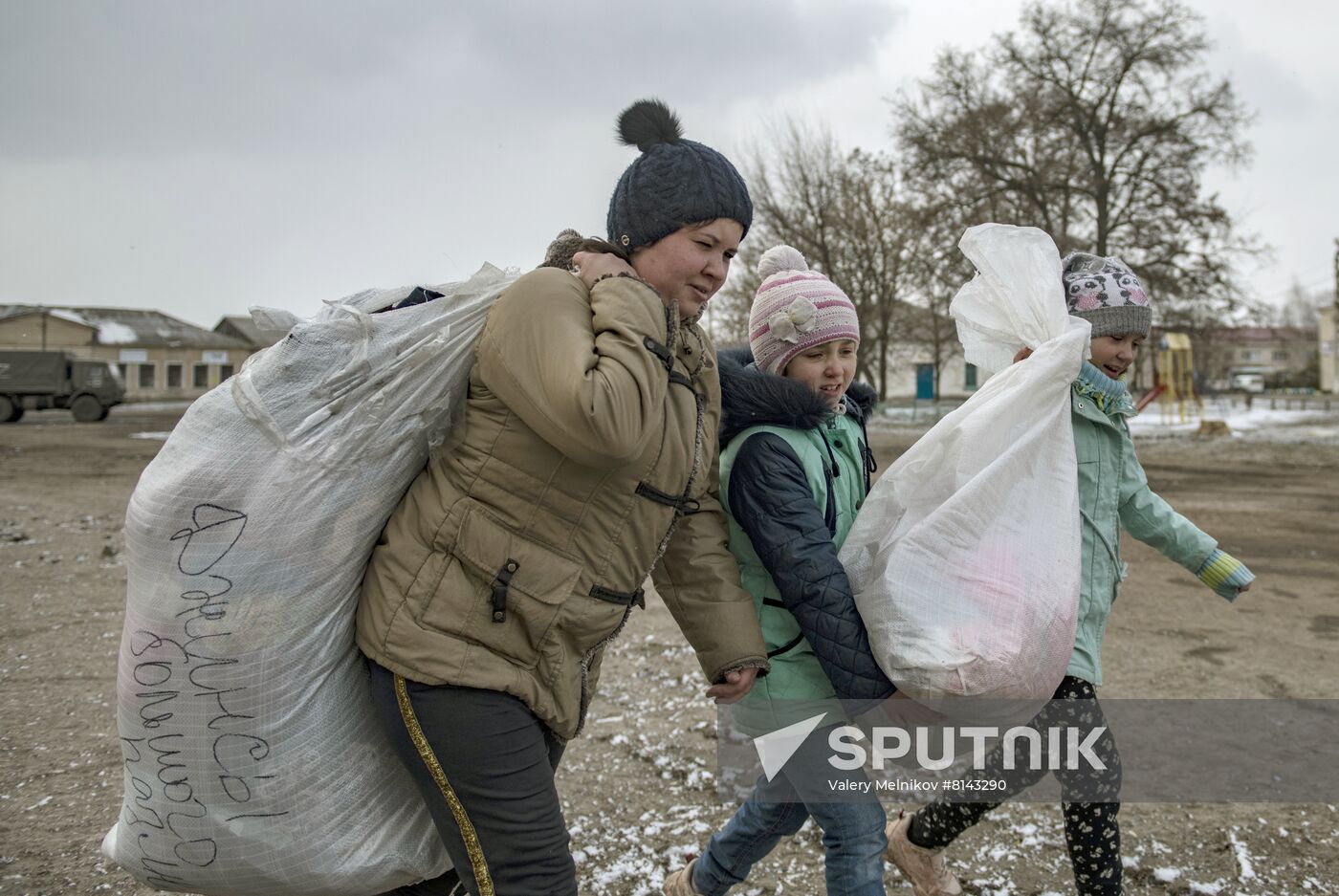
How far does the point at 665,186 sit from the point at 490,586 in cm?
77

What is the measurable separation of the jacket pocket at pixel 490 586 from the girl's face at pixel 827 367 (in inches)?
34.7

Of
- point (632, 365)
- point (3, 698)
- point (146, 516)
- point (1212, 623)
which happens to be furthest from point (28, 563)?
point (1212, 623)

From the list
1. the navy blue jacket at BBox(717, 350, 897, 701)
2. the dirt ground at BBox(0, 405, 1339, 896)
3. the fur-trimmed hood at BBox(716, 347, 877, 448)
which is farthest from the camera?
the dirt ground at BBox(0, 405, 1339, 896)

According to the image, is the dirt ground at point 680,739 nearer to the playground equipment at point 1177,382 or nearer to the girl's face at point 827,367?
the girl's face at point 827,367

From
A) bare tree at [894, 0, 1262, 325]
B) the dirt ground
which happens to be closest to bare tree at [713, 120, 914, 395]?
bare tree at [894, 0, 1262, 325]

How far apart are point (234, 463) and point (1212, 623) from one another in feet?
15.9

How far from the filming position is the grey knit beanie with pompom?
1.79 m

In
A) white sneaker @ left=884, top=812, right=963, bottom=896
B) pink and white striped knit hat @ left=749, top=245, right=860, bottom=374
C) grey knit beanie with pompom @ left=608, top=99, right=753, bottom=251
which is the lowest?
white sneaker @ left=884, top=812, right=963, bottom=896

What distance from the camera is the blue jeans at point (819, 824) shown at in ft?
6.51

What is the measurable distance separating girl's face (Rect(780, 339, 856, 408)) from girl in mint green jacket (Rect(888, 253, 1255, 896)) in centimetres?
41

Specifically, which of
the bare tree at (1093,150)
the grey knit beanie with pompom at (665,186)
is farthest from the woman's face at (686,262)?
the bare tree at (1093,150)

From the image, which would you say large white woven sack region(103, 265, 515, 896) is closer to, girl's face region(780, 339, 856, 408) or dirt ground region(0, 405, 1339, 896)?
girl's face region(780, 339, 856, 408)

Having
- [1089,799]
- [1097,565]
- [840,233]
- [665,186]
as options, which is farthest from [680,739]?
[840,233]

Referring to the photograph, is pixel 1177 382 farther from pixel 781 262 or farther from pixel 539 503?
pixel 539 503
